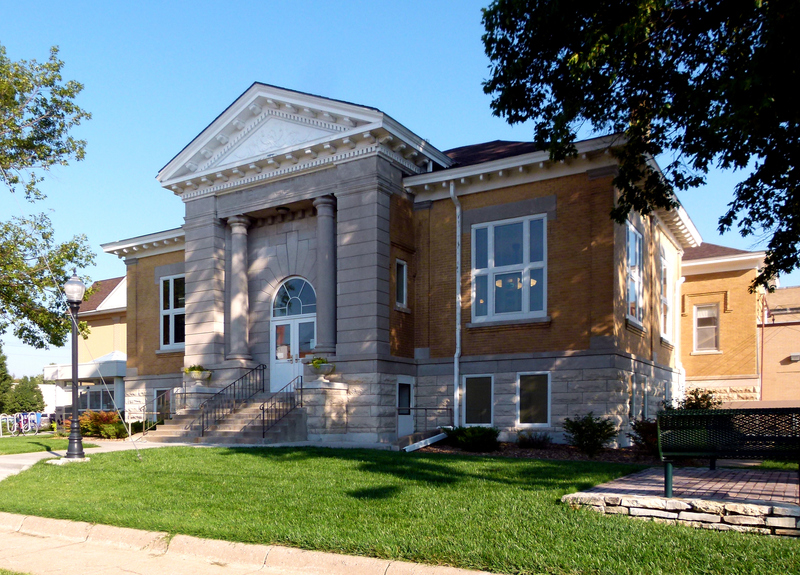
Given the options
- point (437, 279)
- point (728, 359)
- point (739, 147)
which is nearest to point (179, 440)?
point (437, 279)

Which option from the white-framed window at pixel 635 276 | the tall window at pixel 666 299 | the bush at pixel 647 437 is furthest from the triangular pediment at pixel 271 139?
the tall window at pixel 666 299

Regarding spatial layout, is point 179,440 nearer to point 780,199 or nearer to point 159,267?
point 159,267

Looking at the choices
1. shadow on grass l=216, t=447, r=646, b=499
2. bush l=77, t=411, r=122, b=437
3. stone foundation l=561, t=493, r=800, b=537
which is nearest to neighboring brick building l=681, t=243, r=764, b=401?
shadow on grass l=216, t=447, r=646, b=499

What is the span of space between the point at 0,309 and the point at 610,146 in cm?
1741

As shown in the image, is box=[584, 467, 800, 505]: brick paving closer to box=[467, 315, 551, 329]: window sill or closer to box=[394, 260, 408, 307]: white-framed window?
box=[467, 315, 551, 329]: window sill

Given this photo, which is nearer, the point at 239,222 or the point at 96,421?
the point at 96,421

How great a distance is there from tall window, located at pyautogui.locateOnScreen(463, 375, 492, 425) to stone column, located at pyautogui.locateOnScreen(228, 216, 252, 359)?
6902 millimetres

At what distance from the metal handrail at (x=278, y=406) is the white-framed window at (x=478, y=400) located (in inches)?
174

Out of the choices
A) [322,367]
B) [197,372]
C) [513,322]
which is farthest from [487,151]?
[197,372]

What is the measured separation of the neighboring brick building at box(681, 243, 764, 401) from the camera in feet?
85.9

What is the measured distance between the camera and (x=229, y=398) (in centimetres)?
2025

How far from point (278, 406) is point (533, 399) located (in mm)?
6753

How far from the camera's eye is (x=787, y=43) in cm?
966

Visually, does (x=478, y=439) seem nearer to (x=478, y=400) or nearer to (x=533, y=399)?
(x=533, y=399)
